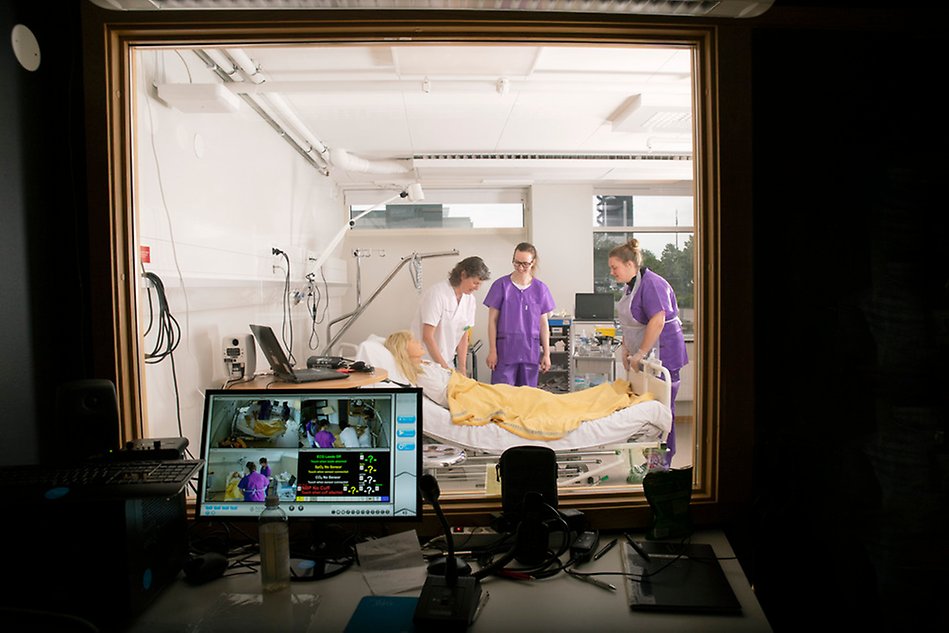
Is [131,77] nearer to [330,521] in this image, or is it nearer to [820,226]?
[330,521]

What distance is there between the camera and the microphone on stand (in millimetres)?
1006

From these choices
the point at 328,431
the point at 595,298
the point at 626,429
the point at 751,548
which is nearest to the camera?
the point at 328,431

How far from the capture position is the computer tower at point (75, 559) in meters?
0.98

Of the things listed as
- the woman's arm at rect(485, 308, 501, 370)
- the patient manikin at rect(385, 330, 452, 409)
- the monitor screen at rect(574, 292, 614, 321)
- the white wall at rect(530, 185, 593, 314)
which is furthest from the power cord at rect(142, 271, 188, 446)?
the white wall at rect(530, 185, 593, 314)

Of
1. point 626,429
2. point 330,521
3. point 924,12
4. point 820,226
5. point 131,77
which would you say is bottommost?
point 626,429

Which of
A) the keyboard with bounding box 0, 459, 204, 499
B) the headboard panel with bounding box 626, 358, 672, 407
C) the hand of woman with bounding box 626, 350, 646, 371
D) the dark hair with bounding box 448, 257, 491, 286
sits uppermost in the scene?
the dark hair with bounding box 448, 257, 491, 286

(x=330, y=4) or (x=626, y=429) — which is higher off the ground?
(x=330, y=4)

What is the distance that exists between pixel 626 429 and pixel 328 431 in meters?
1.96

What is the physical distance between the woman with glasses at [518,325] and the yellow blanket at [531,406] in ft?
2.29

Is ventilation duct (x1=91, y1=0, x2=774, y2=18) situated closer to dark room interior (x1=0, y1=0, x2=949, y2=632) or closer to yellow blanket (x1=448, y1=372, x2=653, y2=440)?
dark room interior (x1=0, y1=0, x2=949, y2=632)

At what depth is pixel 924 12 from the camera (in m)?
1.39

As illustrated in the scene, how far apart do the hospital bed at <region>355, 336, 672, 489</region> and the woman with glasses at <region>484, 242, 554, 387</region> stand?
3.99 feet

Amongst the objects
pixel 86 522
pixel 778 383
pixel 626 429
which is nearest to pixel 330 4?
pixel 86 522

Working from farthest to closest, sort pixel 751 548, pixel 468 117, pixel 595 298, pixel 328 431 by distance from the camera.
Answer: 1. pixel 595 298
2. pixel 468 117
3. pixel 751 548
4. pixel 328 431
